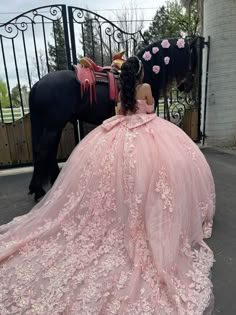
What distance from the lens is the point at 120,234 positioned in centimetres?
151

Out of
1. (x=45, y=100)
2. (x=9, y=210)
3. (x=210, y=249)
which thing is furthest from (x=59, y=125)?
(x=210, y=249)

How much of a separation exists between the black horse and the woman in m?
0.62

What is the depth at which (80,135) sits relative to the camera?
3.80 meters

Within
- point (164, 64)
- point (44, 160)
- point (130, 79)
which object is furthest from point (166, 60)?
point (44, 160)

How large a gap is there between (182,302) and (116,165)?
800 millimetres

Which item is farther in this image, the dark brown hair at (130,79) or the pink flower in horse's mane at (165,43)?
the pink flower in horse's mane at (165,43)

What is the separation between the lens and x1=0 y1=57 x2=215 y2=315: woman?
3.92 ft

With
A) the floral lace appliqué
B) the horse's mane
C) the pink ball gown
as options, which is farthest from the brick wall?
the floral lace appliqué

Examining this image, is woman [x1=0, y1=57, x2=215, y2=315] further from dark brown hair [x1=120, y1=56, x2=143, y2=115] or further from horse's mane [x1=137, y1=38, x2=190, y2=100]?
horse's mane [x1=137, y1=38, x2=190, y2=100]

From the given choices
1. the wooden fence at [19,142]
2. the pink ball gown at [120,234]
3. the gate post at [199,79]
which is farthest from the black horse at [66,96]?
the gate post at [199,79]

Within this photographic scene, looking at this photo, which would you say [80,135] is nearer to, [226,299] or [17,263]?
[17,263]

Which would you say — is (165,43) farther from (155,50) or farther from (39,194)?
(39,194)

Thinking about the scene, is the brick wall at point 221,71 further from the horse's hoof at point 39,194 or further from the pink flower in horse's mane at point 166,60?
the horse's hoof at point 39,194

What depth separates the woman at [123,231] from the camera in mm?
1195
